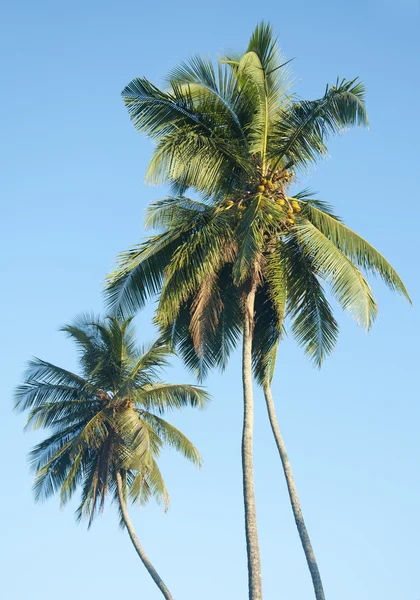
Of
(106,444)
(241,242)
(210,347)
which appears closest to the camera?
(241,242)

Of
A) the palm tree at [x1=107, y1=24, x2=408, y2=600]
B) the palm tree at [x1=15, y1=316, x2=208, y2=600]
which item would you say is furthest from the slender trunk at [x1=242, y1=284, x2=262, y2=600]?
the palm tree at [x1=15, y1=316, x2=208, y2=600]

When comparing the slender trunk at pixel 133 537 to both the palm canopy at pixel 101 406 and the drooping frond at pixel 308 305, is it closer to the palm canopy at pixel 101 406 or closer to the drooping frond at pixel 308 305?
the palm canopy at pixel 101 406

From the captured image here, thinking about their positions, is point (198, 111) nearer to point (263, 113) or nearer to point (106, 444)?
point (263, 113)

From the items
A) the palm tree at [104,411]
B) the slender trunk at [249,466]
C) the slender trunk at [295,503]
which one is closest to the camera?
the slender trunk at [249,466]

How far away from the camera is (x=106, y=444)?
104 feet

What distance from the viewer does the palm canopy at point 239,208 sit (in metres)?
19.5

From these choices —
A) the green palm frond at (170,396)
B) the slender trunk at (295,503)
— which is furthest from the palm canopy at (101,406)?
the slender trunk at (295,503)

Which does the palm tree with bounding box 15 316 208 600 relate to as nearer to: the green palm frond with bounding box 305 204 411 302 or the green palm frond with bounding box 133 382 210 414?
the green palm frond with bounding box 133 382 210 414

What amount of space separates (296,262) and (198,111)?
12.0 feet

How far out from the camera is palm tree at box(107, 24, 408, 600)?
767 inches

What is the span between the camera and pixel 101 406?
32.4m

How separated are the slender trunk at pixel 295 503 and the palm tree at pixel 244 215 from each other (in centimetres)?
4

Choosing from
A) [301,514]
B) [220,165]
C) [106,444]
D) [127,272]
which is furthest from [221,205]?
[106,444]

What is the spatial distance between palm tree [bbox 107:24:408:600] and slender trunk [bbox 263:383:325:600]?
Answer: 4 cm
